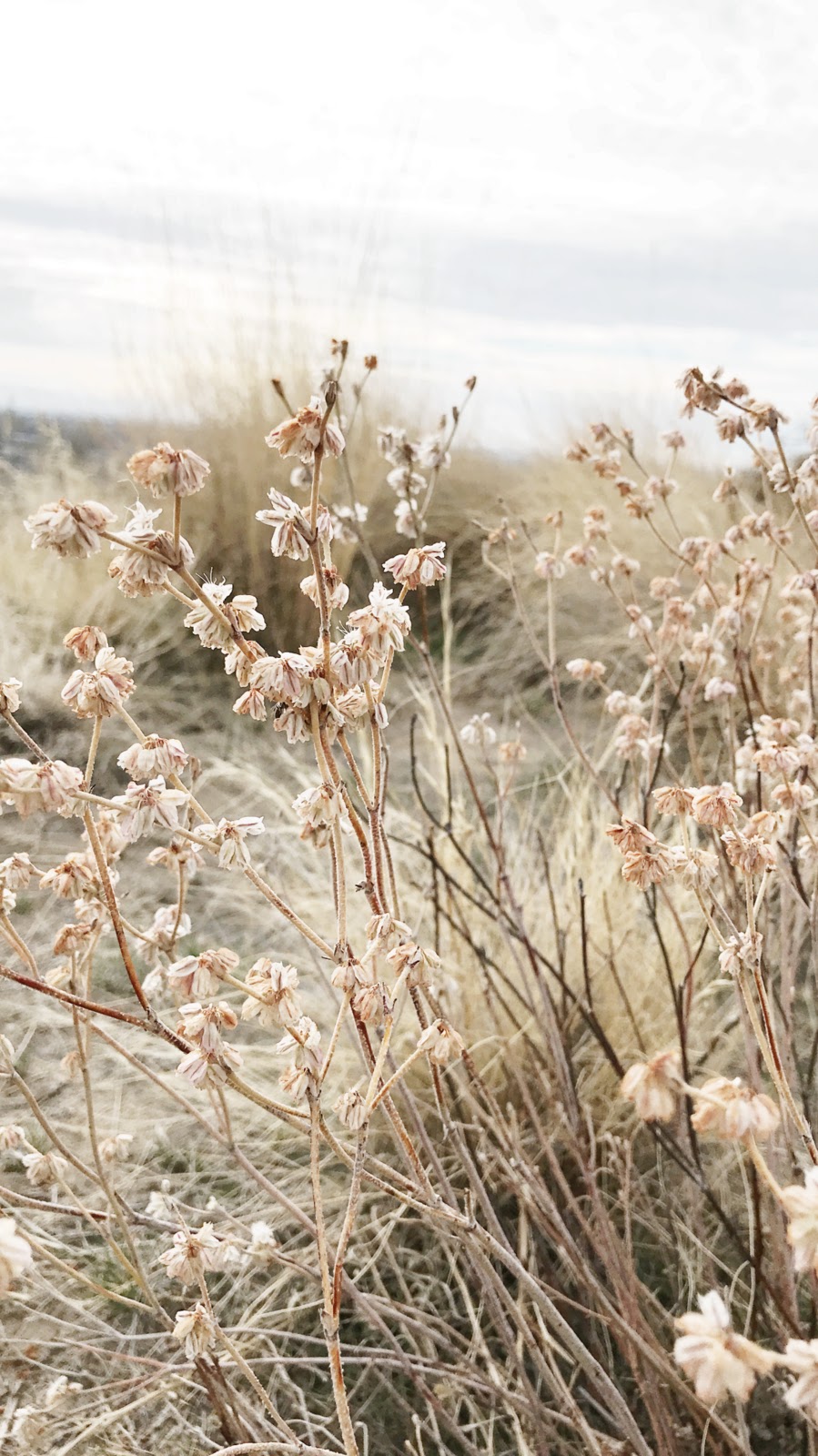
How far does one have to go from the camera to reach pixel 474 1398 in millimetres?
943

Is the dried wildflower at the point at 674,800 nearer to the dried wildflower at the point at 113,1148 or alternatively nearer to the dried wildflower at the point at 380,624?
the dried wildflower at the point at 380,624

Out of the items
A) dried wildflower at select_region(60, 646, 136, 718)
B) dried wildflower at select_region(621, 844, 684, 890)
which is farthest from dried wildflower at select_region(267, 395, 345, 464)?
dried wildflower at select_region(621, 844, 684, 890)

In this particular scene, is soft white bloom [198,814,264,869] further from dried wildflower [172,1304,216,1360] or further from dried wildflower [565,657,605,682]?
dried wildflower [565,657,605,682]

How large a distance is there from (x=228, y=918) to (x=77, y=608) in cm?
127

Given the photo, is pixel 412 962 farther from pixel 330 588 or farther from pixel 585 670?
pixel 585 670

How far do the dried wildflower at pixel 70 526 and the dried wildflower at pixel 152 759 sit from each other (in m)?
0.09

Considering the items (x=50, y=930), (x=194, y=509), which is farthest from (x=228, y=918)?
(x=194, y=509)

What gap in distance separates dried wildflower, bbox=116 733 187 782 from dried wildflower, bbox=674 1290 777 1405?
29cm

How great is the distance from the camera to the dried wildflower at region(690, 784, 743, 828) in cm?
50

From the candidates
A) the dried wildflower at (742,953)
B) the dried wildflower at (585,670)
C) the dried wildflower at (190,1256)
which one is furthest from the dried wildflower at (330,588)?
the dried wildflower at (585,670)

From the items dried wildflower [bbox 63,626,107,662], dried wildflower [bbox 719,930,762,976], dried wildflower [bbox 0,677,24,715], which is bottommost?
dried wildflower [bbox 719,930,762,976]

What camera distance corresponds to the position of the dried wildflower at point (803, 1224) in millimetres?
309

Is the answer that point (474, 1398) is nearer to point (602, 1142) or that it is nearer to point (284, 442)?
point (602, 1142)

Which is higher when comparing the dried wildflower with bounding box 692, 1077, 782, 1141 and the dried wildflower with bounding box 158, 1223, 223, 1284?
the dried wildflower with bounding box 692, 1077, 782, 1141
